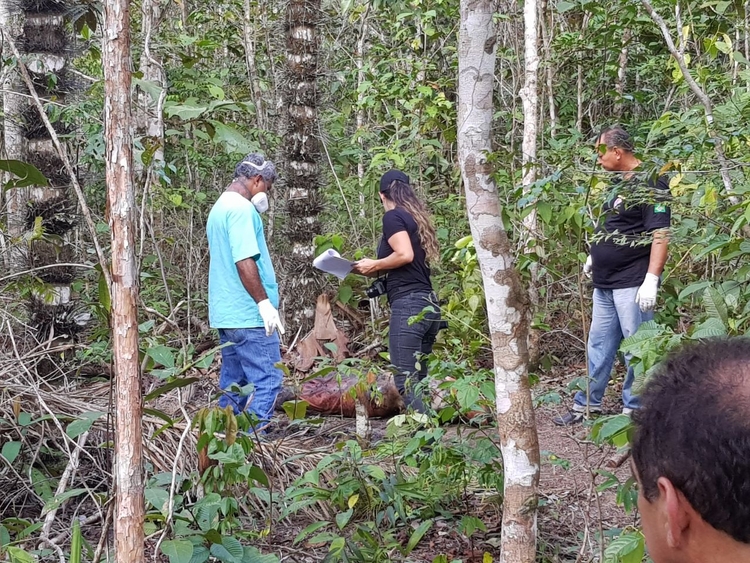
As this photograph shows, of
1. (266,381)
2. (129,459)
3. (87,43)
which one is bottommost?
(266,381)

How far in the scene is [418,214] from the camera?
4902 mm

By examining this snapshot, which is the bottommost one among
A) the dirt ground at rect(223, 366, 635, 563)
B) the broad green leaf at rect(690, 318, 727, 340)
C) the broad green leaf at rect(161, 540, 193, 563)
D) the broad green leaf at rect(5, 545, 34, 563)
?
the dirt ground at rect(223, 366, 635, 563)

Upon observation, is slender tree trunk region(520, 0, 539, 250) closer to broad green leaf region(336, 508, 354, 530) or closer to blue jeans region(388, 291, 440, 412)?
blue jeans region(388, 291, 440, 412)

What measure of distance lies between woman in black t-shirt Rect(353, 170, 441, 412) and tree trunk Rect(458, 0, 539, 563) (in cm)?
178

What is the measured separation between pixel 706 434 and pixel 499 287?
180cm

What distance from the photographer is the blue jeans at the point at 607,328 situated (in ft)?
16.5

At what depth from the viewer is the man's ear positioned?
1.06 m

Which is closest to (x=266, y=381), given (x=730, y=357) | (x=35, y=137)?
(x=35, y=137)

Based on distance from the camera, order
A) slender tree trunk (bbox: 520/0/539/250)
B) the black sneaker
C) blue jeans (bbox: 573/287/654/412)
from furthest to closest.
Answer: slender tree trunk (bbox: 520/0/539/250) < the black sneaker < blue jeans (bbox: 573/287/654/412)

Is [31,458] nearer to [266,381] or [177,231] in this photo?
[266,381]

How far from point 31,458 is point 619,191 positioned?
9.20ft

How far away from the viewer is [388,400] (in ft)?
18.5

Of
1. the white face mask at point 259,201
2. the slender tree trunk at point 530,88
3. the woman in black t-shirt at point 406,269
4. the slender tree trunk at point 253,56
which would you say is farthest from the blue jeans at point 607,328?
the slender tree trunk at point 253,56

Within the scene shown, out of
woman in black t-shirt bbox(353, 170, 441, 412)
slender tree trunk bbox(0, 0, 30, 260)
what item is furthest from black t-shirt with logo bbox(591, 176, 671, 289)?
slender tree trunk bbox(0, 0, 30, 260)
